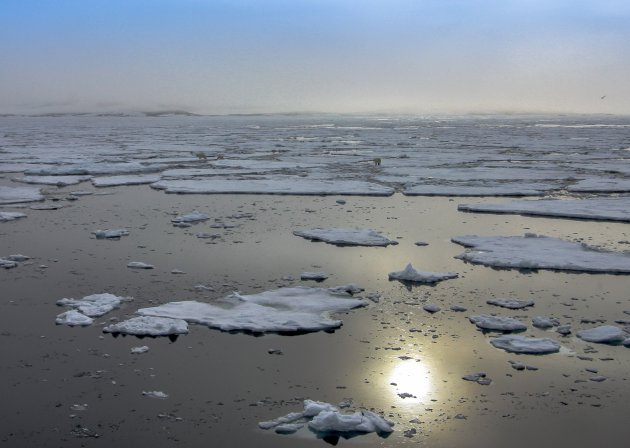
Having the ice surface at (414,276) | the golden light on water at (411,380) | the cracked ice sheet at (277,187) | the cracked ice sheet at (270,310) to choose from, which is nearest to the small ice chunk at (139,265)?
the cracked ice sheet at (270,310)

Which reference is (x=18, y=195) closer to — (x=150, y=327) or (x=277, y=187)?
(x=277, y=187)

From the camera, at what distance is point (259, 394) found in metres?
3.07

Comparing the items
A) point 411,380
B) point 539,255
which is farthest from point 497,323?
point 539,255

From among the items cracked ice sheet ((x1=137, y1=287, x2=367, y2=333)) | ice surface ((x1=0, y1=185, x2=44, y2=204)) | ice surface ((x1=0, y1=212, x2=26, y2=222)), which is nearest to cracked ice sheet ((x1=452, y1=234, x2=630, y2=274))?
cracked ice sheet ((x1=137, y1=287, x2=367, y2=333))

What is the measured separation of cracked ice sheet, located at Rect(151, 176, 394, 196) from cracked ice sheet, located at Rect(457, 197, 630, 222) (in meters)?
1.98

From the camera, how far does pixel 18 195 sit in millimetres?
9766

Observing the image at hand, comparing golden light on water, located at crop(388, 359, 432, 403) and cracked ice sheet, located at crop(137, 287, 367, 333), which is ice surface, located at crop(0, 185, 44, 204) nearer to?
cracked ice sheet, located at crop(137, 287, 367, 333)

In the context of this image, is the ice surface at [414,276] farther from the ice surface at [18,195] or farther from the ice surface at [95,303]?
the ice surface at [18,195]

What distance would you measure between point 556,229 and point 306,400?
16.8 feet

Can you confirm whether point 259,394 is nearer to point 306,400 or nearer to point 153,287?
point 306,400

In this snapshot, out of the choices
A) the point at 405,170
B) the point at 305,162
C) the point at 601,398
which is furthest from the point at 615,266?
the point at 305,162

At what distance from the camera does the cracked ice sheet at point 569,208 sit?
25.9ft

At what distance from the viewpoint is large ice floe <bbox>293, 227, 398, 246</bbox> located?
21.1ft

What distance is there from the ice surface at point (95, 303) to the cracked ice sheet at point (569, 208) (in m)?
5.42
